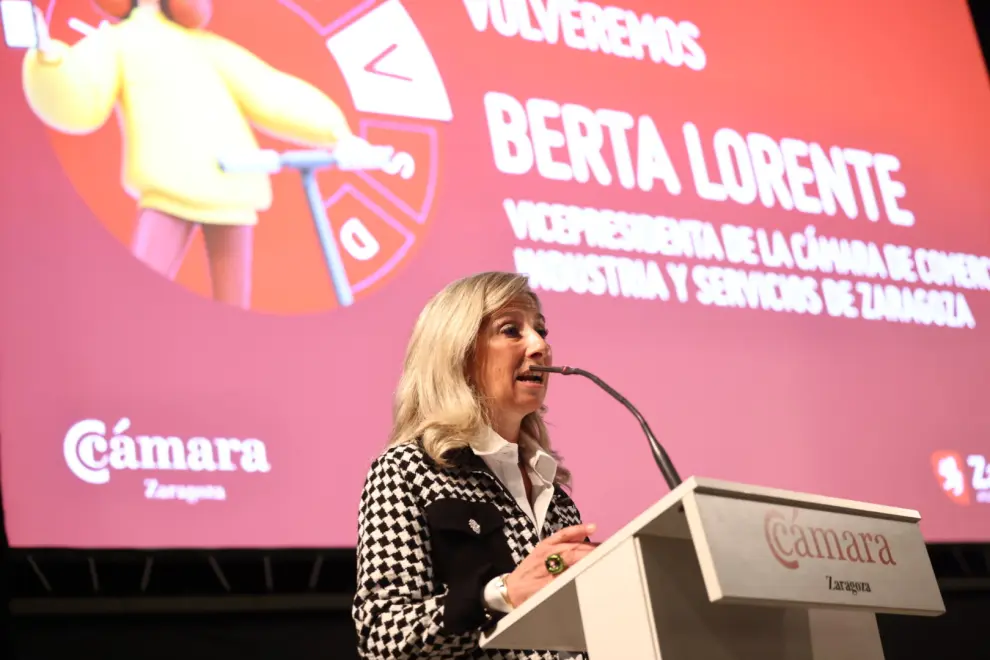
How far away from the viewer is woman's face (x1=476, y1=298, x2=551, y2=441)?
1908mm

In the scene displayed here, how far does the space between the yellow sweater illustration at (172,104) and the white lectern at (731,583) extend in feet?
6.13

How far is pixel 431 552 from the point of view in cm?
168

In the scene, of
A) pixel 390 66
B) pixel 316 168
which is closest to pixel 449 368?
pixel 316 168

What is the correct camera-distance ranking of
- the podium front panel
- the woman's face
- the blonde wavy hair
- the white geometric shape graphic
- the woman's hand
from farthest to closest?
the white geometric shape graphic → the woman's face → the blonde wavy hair → the woman's hand → the podium front panel

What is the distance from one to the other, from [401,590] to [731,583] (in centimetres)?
57

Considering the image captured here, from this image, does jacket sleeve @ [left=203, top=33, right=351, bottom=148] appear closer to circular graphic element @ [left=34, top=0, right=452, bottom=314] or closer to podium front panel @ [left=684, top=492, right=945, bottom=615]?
circular graphic element @ [left=34, top=0, right=452, bottom=314]

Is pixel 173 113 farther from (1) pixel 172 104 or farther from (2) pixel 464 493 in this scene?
(2) pixel 464 493

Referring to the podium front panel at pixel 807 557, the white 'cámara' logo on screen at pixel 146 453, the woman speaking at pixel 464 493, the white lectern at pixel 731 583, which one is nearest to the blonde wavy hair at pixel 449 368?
the woman speaking at pixel 464 493

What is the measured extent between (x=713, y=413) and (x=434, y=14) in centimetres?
147

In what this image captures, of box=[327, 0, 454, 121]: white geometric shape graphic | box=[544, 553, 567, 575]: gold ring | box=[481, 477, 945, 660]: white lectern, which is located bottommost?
box=[481, 477, 945, 660]: white lectern

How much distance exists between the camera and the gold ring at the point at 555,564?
148 cm

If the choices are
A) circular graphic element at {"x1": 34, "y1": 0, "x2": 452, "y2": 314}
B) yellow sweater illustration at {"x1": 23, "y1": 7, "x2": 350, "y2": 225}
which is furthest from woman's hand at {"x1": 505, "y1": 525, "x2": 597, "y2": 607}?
yellow sweater illustration at {"x1": 23, "y1": 7, "x2": 350, "y2": 225}

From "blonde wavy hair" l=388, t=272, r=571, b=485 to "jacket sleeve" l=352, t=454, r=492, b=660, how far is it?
0.10 m

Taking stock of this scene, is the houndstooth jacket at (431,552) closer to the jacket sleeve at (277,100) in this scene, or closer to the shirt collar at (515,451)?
the shirt collar at (515,451)
